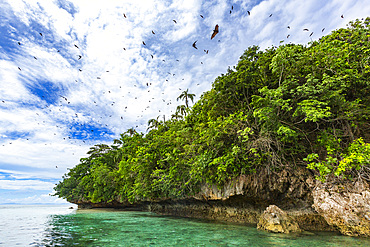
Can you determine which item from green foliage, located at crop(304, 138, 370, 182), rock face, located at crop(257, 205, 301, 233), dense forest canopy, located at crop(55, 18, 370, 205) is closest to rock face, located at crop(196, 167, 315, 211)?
dense forest canopy, located at crop(55, 18, 370, 205)

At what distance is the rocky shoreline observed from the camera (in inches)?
294

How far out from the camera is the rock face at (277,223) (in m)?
7.98

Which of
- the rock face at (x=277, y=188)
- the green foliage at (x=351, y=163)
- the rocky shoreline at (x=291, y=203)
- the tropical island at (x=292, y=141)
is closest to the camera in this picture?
the green foliage at (x=351, y=163)

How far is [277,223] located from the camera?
8.05 metres

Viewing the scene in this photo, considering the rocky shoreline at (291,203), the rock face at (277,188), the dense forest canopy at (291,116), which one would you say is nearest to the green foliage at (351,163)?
the dense forest canopy at (291,116)

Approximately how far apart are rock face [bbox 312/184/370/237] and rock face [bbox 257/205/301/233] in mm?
1433

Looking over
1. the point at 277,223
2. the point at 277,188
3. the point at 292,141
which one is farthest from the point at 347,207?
the point at 292,141

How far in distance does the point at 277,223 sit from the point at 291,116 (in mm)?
5152

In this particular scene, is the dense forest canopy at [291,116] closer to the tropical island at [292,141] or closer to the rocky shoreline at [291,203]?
the tropical island at [292,141]

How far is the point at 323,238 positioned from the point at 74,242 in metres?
8.99

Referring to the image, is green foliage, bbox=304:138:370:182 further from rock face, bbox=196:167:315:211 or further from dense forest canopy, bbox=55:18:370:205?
rock face, bbox=196:167:315:211

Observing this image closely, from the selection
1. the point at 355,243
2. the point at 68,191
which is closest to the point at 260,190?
the point at 355,243

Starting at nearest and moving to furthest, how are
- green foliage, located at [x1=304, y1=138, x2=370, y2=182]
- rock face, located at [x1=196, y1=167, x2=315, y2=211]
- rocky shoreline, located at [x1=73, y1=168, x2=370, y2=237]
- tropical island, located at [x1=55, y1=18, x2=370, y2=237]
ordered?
green foliage, located at [x1=304, y1=138, x2=370, y2=182], rocky shoreline, located at [x1=73, y1=168, x2=370, y2=237], tropical island, located at [x1=55, y1=18, x2=370, y2=237], rock face, located at [x1=196, y1=167, x2=315, y2=211]

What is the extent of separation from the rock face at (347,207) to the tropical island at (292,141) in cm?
3
